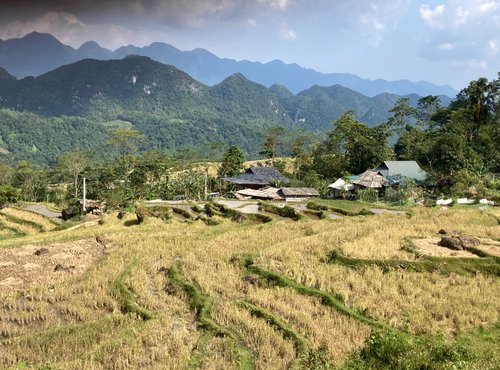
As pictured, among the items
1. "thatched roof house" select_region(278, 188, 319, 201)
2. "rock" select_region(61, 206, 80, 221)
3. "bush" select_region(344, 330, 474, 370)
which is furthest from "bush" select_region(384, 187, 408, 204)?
"bush" select_region(344, 330, 474, 370)

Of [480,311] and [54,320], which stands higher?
[480,311]

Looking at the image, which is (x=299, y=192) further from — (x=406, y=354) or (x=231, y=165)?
(x=406, y=354)

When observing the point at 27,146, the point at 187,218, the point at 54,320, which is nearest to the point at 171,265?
the point at 54,320

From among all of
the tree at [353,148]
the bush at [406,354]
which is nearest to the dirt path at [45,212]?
the bush at [406,354]

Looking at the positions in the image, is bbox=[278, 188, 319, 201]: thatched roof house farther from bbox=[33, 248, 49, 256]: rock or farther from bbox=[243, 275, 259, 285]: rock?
bbox=[243, 275, 259, 285]: rock

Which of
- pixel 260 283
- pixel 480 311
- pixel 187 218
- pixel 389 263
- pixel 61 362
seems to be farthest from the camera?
pixel 187 218

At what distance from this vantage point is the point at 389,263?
56.5ft

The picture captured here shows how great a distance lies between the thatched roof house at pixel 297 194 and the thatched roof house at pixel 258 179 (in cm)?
938

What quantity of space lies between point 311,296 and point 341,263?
13.7 feet

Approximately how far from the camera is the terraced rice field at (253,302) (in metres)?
9.92

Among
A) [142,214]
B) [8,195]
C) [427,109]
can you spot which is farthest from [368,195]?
[427,109]

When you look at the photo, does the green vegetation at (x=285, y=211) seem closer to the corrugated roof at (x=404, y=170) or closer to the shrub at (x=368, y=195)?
the shrub at (x=368, y=195)

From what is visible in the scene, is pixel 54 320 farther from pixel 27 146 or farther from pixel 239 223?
pixel 27 146

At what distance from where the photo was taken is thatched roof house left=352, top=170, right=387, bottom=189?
4991 cm
